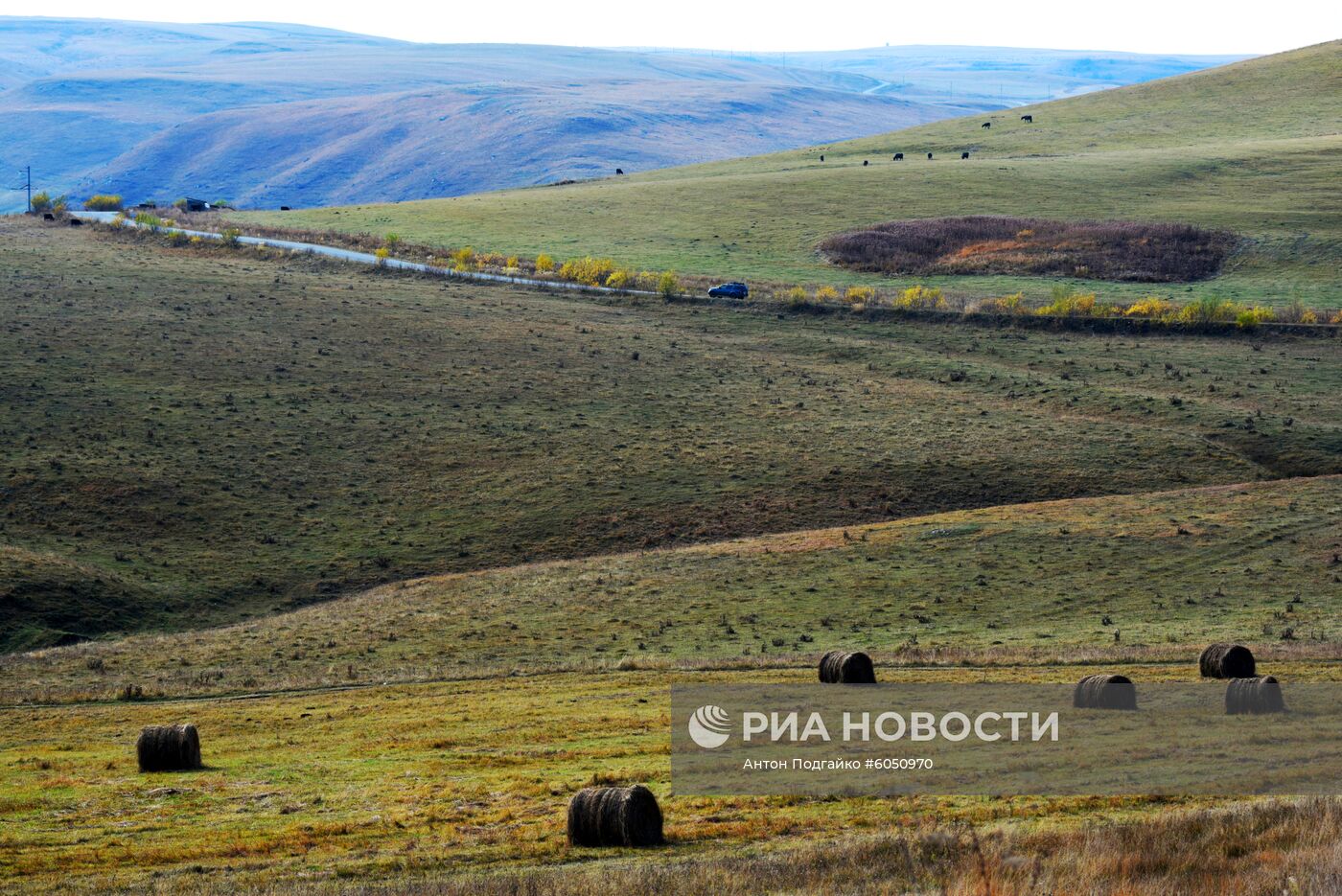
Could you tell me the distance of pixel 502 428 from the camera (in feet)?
208

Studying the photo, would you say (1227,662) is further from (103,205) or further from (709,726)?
(103,205)

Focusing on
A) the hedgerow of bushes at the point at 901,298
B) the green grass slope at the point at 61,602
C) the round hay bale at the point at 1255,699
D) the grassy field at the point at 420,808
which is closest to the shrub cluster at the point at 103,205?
the hedgerow of bushes at the point at 901,298

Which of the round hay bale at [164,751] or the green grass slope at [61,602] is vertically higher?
the round hay bale at [164,751]

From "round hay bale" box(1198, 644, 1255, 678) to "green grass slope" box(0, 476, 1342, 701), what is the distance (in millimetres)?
2944

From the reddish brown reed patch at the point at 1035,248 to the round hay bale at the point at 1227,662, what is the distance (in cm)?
6722

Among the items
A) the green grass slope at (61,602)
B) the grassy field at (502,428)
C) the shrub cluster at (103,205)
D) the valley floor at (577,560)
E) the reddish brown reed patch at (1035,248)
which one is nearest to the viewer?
the valley floor at (577,560)

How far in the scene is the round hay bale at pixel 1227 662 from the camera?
2812 centimetres

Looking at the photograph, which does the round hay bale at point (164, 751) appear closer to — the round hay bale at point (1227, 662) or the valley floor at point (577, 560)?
the valley floor at point (577, 560)

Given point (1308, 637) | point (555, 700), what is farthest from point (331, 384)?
point (1308, 637)

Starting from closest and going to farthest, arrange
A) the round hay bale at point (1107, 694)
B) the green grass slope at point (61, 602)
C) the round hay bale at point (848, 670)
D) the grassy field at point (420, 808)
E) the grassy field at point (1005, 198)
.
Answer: the grassy field at point (420, 808), the round hay bale at point (1107, 694), the round hay bale at point (848, 670), the green grass slope at point (61, 602), the grassy field at point (1005, 198)

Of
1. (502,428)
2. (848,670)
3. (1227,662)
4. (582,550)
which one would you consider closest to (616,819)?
(848,670)

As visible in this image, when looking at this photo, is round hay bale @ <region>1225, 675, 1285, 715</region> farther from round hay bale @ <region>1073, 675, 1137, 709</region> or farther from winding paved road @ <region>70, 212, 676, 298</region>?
winding paved road @ <region>70, 212, 676, 298</region>

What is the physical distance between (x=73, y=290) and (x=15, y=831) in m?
69.6

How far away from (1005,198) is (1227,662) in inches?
3606
